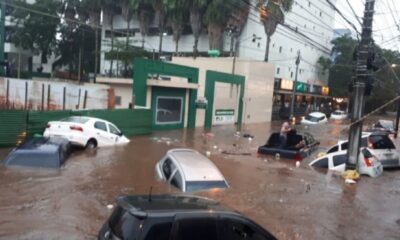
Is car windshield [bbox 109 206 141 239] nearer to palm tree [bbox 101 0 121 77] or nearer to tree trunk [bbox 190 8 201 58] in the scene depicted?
tree trunk [bbox 190 8 201 58]

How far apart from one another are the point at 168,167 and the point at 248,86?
101ft

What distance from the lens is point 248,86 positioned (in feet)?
137

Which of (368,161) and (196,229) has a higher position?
(196,229)

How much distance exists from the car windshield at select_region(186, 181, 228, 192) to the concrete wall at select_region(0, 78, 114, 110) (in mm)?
15327

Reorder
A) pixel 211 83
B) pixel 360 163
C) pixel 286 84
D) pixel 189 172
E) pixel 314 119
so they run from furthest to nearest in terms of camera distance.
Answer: pixel 286 84
pixel 314 119
pixel 211 83
pixel 360 163
pixel 189 172

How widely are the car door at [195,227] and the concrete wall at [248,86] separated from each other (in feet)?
97.5

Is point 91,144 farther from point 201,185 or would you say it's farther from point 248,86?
point 248,86

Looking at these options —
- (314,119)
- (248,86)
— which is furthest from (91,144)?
(314,119)

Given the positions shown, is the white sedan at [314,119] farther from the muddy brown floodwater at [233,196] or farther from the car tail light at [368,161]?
the car tail light at [368,161]

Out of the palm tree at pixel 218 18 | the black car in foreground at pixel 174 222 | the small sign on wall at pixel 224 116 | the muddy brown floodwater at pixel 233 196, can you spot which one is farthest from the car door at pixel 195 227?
the palm tree at pixel 218 18

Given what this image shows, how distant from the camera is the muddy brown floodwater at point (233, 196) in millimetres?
9641

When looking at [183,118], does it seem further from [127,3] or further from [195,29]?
[127,3]

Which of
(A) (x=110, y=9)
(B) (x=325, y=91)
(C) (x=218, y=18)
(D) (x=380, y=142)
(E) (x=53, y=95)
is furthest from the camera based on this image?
(B) (x=325, y=91)

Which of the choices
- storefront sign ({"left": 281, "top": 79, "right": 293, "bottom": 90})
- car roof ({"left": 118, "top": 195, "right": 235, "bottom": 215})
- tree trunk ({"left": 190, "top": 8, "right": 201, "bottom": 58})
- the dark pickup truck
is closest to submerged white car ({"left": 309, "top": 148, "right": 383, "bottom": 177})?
the dark pickup truck
